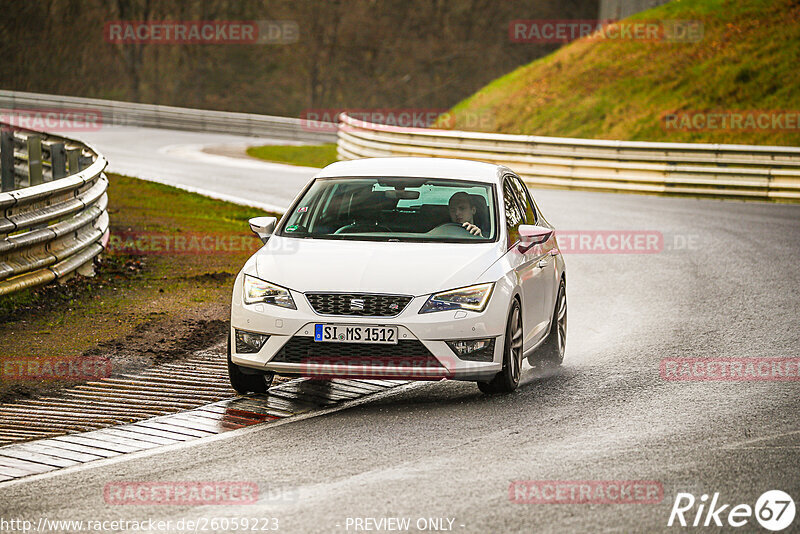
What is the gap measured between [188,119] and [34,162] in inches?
1070

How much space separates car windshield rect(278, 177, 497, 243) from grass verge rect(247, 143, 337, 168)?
22948 mm

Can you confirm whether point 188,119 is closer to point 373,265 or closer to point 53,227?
point 53,227

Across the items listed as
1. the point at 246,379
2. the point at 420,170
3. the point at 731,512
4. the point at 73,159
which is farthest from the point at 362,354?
the point at 73,159

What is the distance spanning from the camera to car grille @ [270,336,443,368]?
7895 millimetres

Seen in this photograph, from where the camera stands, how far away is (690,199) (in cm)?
2534

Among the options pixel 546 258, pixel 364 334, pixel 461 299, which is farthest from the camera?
pixel 546 258

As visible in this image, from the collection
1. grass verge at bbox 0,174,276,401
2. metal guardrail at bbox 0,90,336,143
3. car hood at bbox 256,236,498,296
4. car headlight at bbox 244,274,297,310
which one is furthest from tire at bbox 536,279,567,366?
metal guardrail at bbox 0,90,336,143

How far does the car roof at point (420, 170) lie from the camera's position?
30.9 ft

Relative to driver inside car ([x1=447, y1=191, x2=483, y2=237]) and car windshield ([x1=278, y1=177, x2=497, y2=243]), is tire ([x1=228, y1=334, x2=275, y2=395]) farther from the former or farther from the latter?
driver inside car ([x1=447, y1=191, x2=483, y2=237])

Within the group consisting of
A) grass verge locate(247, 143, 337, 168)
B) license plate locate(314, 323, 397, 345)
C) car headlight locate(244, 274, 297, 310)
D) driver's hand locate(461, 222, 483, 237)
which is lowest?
grass verge locate(247, 143, 337, 168)

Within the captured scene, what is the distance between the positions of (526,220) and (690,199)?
16187mm

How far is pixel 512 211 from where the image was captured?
31.3 ft

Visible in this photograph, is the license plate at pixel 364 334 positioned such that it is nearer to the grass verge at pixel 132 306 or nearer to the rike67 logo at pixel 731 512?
the grass verge at pixel 132 306

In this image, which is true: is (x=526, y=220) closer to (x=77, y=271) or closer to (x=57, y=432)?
(x=57, y=432)
